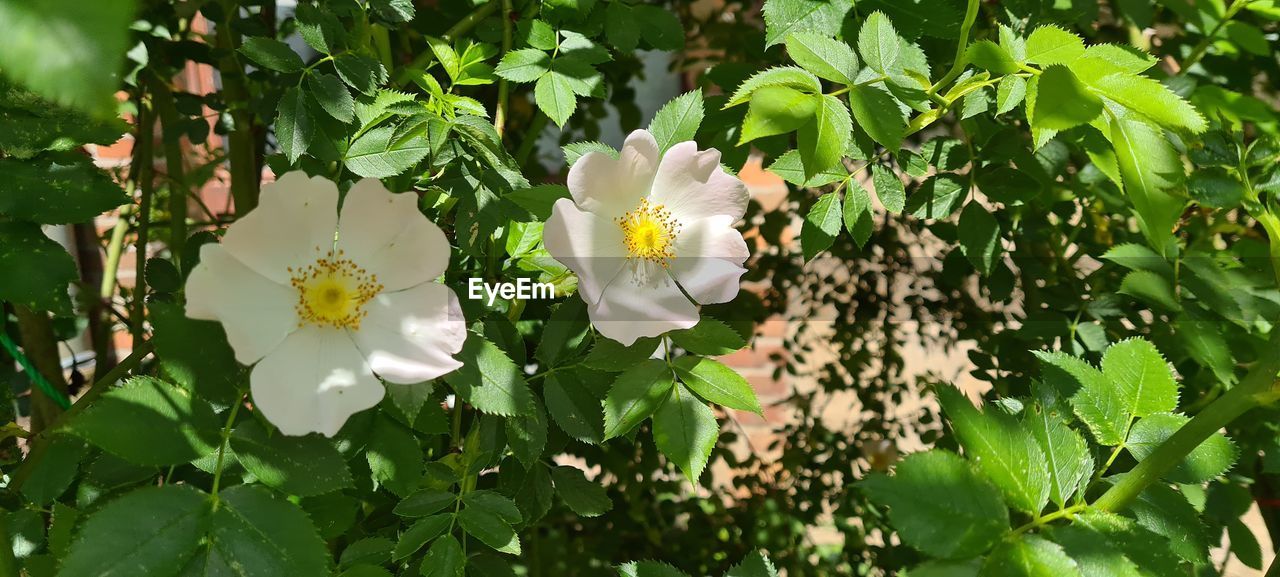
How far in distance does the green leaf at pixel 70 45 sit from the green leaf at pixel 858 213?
0.59 m

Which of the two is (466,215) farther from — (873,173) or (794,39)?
(873,173)

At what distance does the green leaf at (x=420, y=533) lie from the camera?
0.56m

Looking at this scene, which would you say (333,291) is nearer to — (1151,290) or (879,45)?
(879,45)

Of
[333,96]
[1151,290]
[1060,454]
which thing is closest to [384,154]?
[333,96]

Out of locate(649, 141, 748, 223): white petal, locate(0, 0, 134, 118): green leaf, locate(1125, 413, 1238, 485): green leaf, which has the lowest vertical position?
locate(1125, 413, 1238, 485): green leaf

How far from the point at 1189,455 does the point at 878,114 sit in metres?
0.33

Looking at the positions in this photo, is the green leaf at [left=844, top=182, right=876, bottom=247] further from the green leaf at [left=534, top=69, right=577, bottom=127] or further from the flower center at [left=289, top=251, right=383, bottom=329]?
the flower center at [left=289, top=251, right=383, bottom=329]

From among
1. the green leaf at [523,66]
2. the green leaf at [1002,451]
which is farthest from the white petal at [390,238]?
the green leaf at [1002,451]

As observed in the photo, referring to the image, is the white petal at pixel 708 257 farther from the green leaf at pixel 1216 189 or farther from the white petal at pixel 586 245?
the green leaf at pixel 1216 189

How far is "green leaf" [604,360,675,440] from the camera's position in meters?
0.58

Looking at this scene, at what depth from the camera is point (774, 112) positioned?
1.82 feet

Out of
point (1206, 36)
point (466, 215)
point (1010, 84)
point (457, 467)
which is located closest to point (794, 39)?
point (1010, 84)

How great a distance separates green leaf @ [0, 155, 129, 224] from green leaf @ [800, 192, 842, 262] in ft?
1.67

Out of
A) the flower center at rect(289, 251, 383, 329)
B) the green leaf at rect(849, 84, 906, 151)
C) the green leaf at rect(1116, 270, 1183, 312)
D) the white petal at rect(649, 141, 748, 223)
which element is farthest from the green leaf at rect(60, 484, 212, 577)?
the green leaf at rect(1116, 270, 1183, 312)
